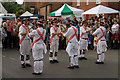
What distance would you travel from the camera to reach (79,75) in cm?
898

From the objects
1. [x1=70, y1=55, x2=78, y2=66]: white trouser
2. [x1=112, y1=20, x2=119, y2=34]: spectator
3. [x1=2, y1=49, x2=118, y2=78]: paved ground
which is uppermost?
[x1=112, y1=20, x2=119, y2=34]: spectator

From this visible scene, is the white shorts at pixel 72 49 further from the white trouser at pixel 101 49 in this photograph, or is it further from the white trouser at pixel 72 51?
A: the white trouser at pixel 101 49

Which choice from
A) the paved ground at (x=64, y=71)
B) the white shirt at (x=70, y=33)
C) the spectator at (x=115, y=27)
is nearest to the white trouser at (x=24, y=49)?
the paved ground at (x=64, y=71)

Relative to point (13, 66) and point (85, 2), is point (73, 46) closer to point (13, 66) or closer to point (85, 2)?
point (13, 66)

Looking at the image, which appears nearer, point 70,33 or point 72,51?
point 70,33

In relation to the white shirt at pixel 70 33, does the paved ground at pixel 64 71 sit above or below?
Answer: below

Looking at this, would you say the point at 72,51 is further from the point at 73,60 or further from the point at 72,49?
the point at 73,60

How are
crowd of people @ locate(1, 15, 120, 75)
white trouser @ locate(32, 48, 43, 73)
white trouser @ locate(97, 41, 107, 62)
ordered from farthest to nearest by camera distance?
1. white trouser @ locate(97, 41, 107, 62)
2. crowd of people @ locate(1, 15, 120, 75)
3. white trouser @ locate(32, 48, 43, 73)

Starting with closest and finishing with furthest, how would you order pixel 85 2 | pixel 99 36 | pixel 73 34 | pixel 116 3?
1. pixel 73 34
2. pixel 99 36
3. pixel 116 3
4. pixel 85 2

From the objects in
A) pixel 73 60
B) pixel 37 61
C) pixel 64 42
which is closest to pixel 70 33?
pixel 73 60

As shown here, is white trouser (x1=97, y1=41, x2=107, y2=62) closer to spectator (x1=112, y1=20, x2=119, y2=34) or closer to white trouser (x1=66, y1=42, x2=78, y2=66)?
white trouser (x1=66, y1=42, x2=78, y2=66)

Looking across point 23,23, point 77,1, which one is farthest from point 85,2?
point 23,23

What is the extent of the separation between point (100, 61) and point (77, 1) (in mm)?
24942

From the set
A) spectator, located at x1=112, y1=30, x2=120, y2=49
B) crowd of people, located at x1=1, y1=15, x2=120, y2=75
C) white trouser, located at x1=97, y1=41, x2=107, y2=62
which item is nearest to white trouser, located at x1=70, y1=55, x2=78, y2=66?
crowd of people, located at x1=1, y1=15, x2=120, y2=75
